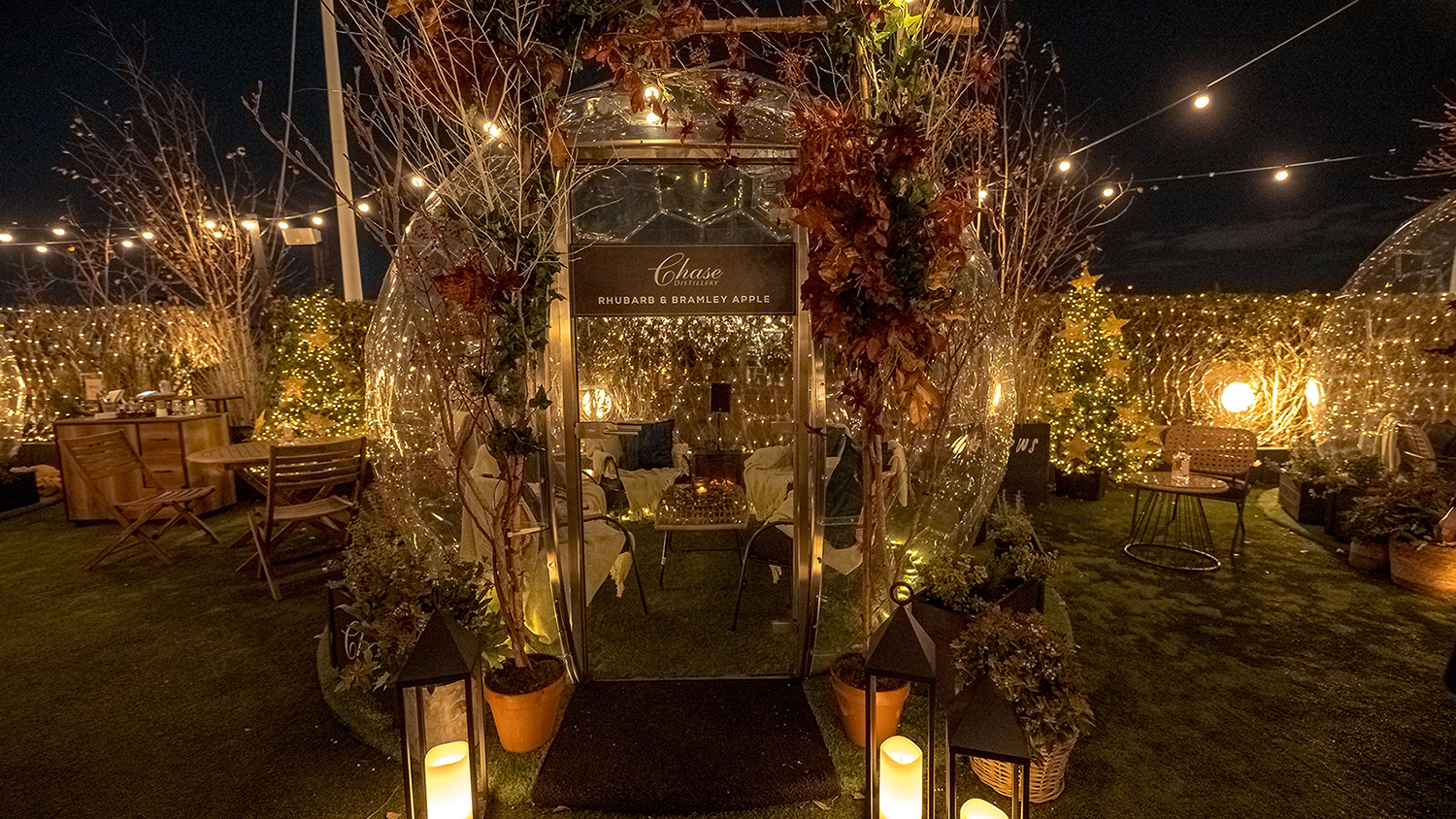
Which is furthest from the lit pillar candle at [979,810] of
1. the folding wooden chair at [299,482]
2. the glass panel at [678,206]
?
the folding wooden chair at [299,482]

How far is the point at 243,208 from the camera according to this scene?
9383 mm

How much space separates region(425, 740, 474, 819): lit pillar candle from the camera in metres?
2.35

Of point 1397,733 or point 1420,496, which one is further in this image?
point 1420,496

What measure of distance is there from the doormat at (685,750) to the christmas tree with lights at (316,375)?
19.1 ft

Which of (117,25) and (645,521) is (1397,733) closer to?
(645,521)

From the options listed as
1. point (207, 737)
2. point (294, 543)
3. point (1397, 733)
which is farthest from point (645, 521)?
point (1397, 733)

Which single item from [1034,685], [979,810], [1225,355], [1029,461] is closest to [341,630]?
[979,810]

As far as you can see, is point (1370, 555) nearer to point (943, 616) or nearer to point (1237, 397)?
point (1237, 397)

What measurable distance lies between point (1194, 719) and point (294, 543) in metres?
7.29

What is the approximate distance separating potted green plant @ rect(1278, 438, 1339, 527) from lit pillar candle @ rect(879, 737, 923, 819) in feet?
21.6

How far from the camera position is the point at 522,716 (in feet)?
9.77

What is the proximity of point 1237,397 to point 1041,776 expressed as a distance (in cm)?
772

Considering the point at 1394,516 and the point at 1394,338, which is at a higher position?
the point at 1394,338

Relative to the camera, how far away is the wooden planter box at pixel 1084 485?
25.6 ft
